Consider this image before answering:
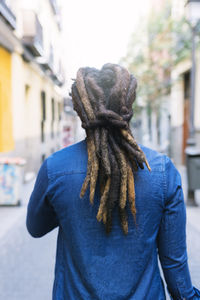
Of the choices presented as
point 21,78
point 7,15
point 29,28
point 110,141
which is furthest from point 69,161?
point 29,28

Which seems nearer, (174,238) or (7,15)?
(174,238)

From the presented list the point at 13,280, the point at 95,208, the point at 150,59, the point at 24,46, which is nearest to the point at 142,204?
the point at 95,208

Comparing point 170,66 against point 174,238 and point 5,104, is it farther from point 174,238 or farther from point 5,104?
point 174,238

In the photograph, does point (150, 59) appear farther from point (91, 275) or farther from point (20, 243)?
point (91, 275)

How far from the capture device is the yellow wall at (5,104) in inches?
424

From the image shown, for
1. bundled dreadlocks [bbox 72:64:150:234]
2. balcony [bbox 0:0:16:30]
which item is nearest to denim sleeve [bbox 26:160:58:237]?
bundled dreadlocks [bbox 72:64:150:234]

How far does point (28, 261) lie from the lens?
4.41m

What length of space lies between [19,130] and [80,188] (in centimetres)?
1098

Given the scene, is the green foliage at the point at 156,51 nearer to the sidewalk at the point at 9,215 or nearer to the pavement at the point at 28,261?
the sidewalk at the point at 9,215

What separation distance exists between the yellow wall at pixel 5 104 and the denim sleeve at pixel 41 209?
9533 mm

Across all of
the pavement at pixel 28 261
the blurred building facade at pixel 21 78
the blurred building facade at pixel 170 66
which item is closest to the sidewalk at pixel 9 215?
the pavement at pixel 28 261

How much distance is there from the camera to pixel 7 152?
34.3ft

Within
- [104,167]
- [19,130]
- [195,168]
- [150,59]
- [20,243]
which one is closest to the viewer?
[104,167]

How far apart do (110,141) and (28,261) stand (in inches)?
137
